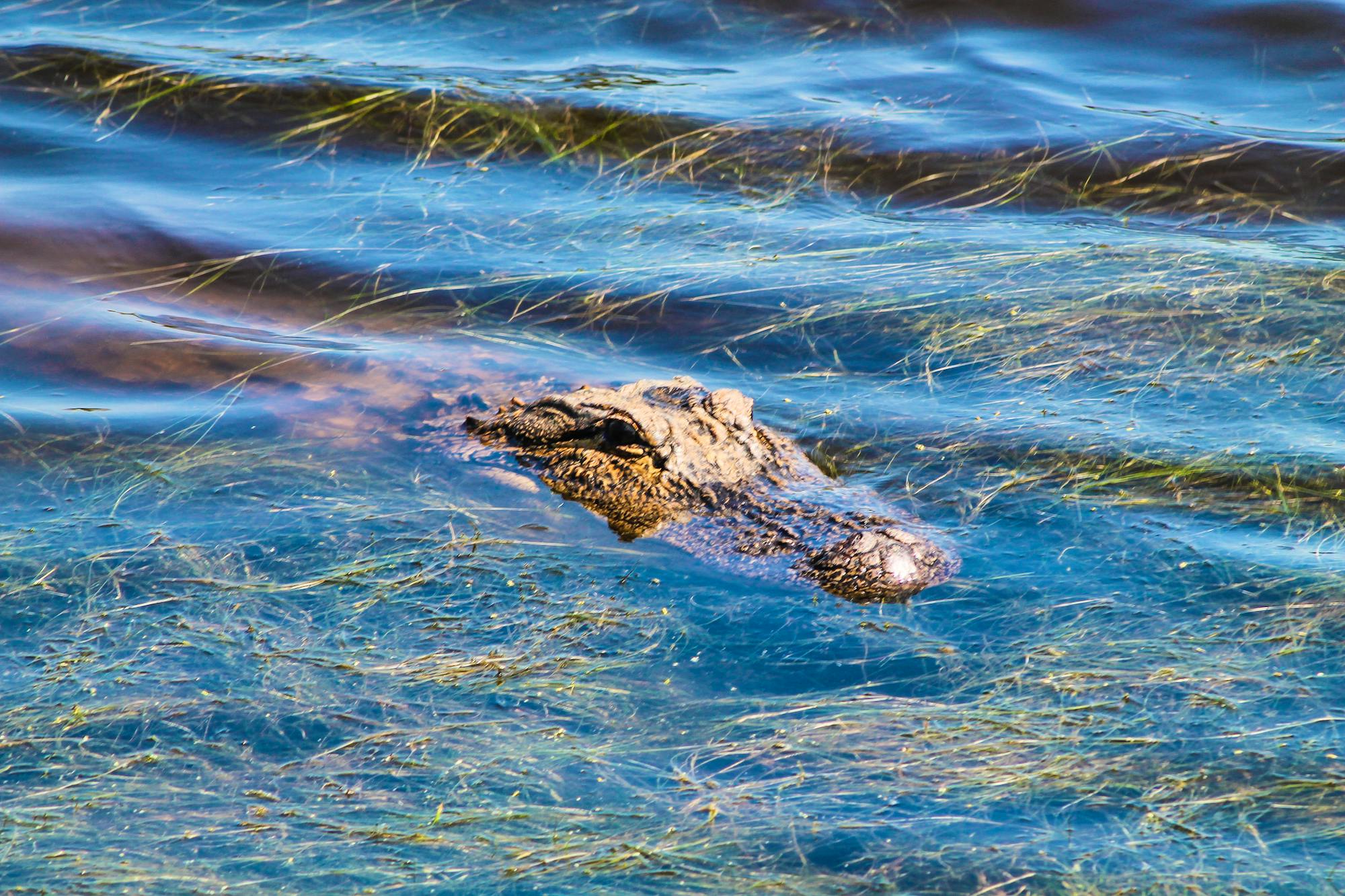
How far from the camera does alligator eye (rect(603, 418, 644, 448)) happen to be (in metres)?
4.66

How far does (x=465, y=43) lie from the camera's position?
940 cm

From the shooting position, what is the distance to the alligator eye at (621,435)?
4.66 meters

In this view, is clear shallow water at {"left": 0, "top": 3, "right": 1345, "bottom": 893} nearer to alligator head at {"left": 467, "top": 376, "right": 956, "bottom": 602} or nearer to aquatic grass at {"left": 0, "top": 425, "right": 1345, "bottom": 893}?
aquatic grass at {"left": 0, "top": 425, "right": 1345, "bottom": 893}

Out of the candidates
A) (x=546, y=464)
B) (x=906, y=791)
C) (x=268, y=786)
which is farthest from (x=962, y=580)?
(x=268, y=786)

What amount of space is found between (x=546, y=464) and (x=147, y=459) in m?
1.60

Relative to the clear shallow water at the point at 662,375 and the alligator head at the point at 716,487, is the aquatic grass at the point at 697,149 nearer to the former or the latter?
the clear shallow water at the point at 662,375

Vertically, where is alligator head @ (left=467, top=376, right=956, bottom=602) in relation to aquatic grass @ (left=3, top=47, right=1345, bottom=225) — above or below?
below

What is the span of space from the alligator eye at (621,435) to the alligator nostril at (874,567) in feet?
2.63

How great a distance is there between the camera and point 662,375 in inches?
231

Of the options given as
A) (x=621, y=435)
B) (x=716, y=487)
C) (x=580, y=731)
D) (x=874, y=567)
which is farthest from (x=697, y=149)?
(x=580, y=731)

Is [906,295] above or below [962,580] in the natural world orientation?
above

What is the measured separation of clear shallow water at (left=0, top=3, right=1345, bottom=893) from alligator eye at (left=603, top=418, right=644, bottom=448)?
0.33 meters

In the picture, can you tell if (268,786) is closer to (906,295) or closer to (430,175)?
(906,295)

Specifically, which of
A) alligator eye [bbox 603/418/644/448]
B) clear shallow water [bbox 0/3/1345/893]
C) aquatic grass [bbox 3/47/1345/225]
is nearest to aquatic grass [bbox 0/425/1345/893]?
clear shallow water [bbox 0/3/1345/893]
